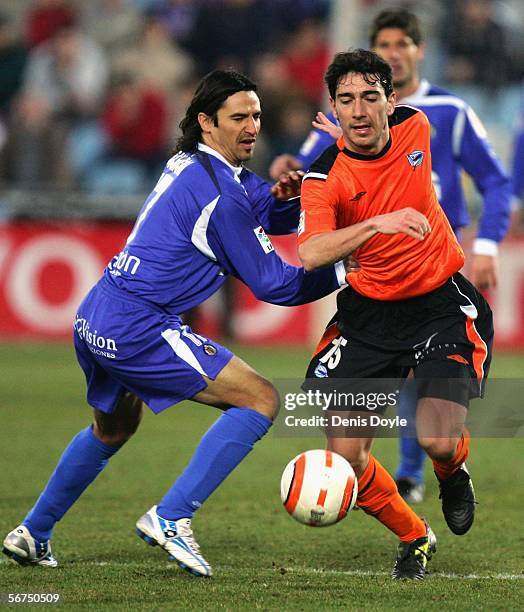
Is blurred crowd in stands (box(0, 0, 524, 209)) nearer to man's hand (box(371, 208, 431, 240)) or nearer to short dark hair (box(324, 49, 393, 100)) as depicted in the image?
short dark hair (box(324, 49, 393, 100))

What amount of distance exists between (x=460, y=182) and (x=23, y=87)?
11.6 metres

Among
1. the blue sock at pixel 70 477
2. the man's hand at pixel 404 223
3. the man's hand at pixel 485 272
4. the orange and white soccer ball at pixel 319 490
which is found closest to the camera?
the man's hand at pixel 404 223

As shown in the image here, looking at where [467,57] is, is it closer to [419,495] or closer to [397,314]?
[419,495]

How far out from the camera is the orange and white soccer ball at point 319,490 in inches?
195

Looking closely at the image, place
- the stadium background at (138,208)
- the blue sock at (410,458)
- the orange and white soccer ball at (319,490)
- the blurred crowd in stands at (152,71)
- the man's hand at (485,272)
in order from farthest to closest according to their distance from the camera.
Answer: the blurred crowd in stands at (152,71) < the blue sock at (410,458) < the stadium background at (138,208) < the man's hand at (485,272) < the orange and white soccer ball at (319,490)

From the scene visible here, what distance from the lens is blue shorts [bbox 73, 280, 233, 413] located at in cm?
523

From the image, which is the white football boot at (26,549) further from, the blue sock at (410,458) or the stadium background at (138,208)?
the blue sock at (410,458)

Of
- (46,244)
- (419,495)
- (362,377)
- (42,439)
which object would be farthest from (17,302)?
(362,377)

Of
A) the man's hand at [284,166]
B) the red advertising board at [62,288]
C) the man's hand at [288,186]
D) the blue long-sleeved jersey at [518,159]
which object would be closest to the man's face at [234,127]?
the man's hand at [288,186]

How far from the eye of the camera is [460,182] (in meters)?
6.92

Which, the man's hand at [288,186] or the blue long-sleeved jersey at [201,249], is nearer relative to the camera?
the blue long-sleeved jersey at [201,249]

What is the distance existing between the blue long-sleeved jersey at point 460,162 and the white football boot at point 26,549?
113 inches

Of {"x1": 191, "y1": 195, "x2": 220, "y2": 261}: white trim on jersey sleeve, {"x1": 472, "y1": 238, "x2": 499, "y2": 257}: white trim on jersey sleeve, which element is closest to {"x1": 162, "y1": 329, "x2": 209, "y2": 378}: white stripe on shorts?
{"x1": 191, "y1": 195, "x2": 220, "y2": 261}: white trim on jersey sleeve

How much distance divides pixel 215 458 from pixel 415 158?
1541 mm
